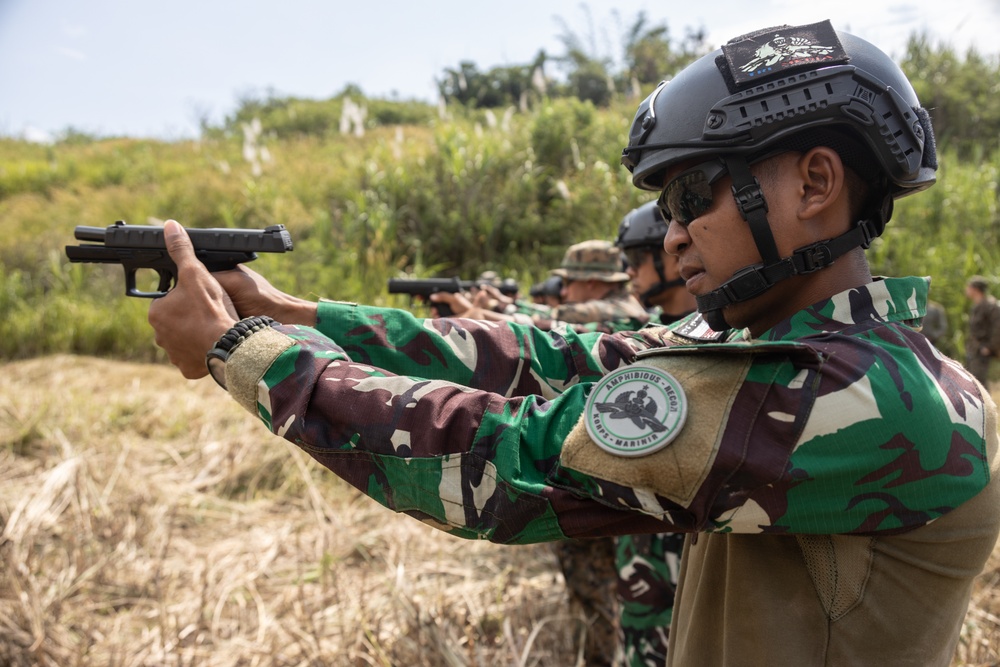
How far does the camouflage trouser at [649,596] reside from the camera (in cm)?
309

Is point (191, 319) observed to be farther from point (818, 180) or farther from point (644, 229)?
point (644, 229)

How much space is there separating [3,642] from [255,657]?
1113 millimetres

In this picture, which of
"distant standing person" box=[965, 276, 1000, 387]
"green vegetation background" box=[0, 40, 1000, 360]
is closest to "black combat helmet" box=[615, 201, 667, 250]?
"green vegetation background" box=[0, 40, 1000, 360]

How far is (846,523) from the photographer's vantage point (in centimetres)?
116

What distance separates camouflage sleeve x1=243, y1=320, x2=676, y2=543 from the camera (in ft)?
4.00

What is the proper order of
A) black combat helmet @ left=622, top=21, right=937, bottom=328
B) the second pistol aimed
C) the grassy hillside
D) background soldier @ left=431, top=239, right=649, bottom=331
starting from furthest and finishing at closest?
the grassy hillside
background soldier @ left=431, top=239, right=649, bottom=331
the second pistol aimed
black combat helmet @ left=622, top=21, right=937, bottom=328

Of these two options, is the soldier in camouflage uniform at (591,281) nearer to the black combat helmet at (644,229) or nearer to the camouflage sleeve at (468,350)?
the black combat helmet at (644,229)

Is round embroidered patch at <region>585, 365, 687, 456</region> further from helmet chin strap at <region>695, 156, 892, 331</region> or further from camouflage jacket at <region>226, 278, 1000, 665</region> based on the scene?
helmet chin strap at <region>695, 156, 892, 331</region>

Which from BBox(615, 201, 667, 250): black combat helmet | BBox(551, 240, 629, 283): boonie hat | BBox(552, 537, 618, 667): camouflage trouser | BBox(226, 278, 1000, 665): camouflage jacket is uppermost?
BBox(615, 201, 667, 250): black combat helmet

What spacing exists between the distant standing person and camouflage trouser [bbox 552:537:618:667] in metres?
6.74

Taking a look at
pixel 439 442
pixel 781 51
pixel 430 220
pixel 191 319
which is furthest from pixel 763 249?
pixel 430 220

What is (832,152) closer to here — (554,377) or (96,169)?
(554,377)

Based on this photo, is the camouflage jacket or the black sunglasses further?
the black sunglasses

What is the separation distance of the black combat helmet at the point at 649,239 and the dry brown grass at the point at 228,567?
1.70 m
